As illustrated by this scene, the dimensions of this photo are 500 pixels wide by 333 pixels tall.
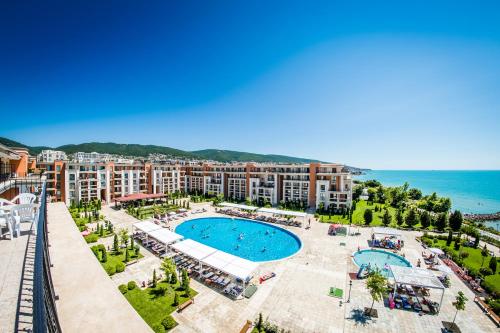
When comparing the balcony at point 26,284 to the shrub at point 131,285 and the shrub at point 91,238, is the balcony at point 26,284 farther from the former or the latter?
the shrub at point 91,238

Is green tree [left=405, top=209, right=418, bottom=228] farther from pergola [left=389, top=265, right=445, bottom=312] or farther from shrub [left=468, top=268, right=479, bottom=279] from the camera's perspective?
pergola [left=389, top=265, right=445, bottom=312]

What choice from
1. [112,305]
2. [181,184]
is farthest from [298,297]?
[181,184]

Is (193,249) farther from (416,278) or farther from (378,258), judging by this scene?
(378,258)

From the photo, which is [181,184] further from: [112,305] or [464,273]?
[464,273]

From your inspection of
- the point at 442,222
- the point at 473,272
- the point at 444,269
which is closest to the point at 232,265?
the point at 444,269

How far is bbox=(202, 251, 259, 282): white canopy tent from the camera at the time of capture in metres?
18.2

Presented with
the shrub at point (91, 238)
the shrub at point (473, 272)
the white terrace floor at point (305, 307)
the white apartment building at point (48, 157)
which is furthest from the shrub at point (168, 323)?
the white apartment building at point (48, 157)

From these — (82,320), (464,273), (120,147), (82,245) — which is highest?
(120,147)

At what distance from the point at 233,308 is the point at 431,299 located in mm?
15509

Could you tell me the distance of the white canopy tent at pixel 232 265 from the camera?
18.2 m

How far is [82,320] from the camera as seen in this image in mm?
11852

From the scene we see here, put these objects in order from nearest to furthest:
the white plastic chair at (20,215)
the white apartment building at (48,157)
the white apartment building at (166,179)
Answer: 1. the white plastic chair at (20,215)
2. the white apartment building at (48,157)
3. the white apartment building at (166,179)

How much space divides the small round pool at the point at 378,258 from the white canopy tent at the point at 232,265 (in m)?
12.0

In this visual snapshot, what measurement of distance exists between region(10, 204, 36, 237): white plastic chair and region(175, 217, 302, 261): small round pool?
64.4 ft
